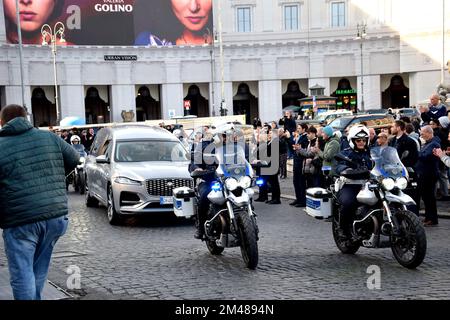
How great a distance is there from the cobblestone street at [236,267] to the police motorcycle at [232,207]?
0.29m

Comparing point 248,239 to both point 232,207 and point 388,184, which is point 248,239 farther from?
point 388,184

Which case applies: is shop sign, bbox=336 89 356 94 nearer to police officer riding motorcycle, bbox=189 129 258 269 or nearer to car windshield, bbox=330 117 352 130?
car windshield, bbox=330 117 352 130

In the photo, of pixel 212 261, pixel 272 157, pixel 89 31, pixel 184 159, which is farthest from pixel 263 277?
Answer: pixel 89 31

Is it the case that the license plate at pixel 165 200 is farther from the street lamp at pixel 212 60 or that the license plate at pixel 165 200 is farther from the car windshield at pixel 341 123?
the street lamp at pixel 212 60

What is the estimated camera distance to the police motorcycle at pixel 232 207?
27.5ft

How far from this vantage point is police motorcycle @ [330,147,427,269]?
26.2 feet

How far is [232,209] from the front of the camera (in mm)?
8711

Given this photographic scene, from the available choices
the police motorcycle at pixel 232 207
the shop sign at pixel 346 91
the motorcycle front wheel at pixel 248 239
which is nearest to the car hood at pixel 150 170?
the police motorcycle at pixel 232 207

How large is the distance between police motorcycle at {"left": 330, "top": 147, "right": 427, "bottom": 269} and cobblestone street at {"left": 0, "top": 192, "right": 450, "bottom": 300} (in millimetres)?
245

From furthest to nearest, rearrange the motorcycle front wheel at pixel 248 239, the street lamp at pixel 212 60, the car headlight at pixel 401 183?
the street lamp at pixel 212 60 → the car headlight at pixel 401 183 → the motorcycle front wheel at pixel 248 239

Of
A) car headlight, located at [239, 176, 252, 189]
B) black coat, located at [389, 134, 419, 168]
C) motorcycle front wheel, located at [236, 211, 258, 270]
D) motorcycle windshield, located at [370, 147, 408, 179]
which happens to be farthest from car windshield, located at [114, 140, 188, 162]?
motorcycle windshield, located at [370, 147, 408, 179]

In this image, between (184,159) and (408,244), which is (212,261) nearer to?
(408,244)

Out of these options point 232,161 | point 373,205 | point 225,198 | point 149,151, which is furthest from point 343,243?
point 149,151

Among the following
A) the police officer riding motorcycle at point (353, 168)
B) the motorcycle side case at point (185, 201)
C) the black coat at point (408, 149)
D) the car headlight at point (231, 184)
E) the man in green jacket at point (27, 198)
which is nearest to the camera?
the man in green jacket at point (27, 198)
